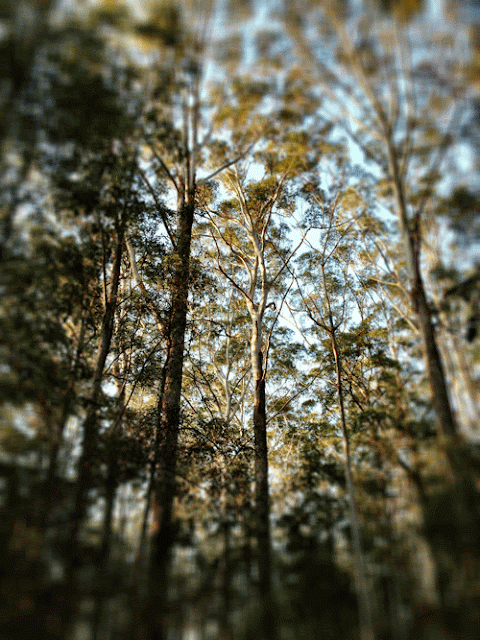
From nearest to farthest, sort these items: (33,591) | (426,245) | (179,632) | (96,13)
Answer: (33,591), (179,632), (96,13), (426,245)

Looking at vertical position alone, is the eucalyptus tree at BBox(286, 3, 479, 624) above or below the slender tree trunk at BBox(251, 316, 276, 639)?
above

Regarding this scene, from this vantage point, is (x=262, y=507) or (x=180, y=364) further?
(x=180, y=364)

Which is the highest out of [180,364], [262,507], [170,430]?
[180,364]

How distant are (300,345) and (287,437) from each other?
2.82 m

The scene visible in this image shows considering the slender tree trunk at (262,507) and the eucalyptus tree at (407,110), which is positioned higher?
the eucalyptus tree at (407,110)

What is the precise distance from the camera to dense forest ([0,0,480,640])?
3.14 meters

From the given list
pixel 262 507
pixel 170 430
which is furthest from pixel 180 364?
pixel 262 507

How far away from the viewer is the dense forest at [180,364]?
3141mm

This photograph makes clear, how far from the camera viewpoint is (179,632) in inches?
125

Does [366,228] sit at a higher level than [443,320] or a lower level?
higher

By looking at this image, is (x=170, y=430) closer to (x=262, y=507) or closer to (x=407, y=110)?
(x=262, y=507)

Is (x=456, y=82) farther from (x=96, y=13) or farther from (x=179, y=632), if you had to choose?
(x=179, y=632)

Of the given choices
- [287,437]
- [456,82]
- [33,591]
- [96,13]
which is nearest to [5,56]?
[96,13]

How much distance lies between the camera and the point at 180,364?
23.2 feet
